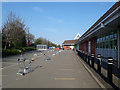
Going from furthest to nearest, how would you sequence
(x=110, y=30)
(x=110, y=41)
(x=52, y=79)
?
(x=110, y=41)
(x=110, y=30)
(x=52, y=79)

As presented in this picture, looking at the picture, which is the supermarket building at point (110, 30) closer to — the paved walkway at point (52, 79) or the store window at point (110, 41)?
the store window at point (110, 41)

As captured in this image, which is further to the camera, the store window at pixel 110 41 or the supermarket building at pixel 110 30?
the store window at pixel 110 41

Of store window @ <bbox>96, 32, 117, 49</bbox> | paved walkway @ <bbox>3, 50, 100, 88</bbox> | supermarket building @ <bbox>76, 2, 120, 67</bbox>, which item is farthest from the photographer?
store window @ <bbox>96, 32, 117, 49</bbox>

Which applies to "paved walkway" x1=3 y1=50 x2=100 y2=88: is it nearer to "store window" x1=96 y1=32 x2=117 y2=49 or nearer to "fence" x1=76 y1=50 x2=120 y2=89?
"fence" x1=76 y1=50 x2=120 y2=89

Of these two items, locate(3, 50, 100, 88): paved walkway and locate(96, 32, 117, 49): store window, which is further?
locate(96, 32, 117, 49): store window

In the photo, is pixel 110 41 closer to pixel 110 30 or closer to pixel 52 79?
pixel 110 30

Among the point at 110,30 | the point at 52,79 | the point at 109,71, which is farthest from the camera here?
the point at 110,30

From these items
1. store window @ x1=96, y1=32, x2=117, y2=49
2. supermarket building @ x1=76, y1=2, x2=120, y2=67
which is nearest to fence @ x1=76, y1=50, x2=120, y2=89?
supermarket building @ x1=76, y1=2, x2=120, y2=67

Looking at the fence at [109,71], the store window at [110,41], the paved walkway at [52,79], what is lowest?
the paved walkway at [52,79]

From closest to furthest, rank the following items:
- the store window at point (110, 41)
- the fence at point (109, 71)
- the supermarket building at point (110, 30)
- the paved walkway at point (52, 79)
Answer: the fence at point (109, 71), the paved walkway at point (52, 79), the supermarket building at point (110, 30), the store window at point (110, 41)

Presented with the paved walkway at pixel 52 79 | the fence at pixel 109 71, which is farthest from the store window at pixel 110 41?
the paved walkway at pixel 52 79

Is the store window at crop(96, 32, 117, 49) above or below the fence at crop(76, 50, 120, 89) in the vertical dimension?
above

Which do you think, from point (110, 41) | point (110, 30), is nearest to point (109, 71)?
point (110, 30)

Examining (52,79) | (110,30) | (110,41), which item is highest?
(110,30)
